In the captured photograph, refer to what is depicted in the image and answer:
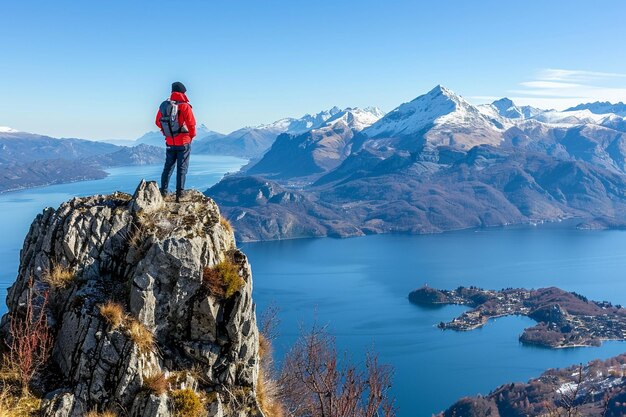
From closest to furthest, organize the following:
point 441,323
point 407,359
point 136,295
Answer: point 136,295 < point 407,359 < point 441,323

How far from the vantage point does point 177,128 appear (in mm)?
9836

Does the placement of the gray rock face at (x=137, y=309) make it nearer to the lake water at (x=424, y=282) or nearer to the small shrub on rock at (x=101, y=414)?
the small shrub on rock at (x=101, y=414)

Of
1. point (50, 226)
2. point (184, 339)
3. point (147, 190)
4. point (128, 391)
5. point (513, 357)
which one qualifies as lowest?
point (513, 357)

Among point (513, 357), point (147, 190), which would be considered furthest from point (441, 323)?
point (147, 190)

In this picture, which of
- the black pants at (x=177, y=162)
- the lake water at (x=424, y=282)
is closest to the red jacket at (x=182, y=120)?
the black pants at (x=177, y=162)

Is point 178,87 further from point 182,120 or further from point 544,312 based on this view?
point 544,312

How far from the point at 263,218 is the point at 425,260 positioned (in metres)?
72.1

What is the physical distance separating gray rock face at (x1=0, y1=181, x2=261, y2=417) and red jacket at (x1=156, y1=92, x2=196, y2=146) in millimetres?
1293

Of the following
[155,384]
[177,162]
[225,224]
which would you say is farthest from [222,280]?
[177,162]

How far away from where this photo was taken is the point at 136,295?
7.84 m

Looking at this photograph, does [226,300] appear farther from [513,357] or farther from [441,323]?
[441,323]

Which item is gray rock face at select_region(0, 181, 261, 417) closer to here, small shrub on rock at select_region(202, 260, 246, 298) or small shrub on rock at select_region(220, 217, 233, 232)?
small shrub on rock at select_region(202, 260, 246, 298)

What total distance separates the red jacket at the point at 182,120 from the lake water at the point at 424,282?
15935 millimetres

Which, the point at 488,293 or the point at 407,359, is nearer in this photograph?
the point at 407,359
